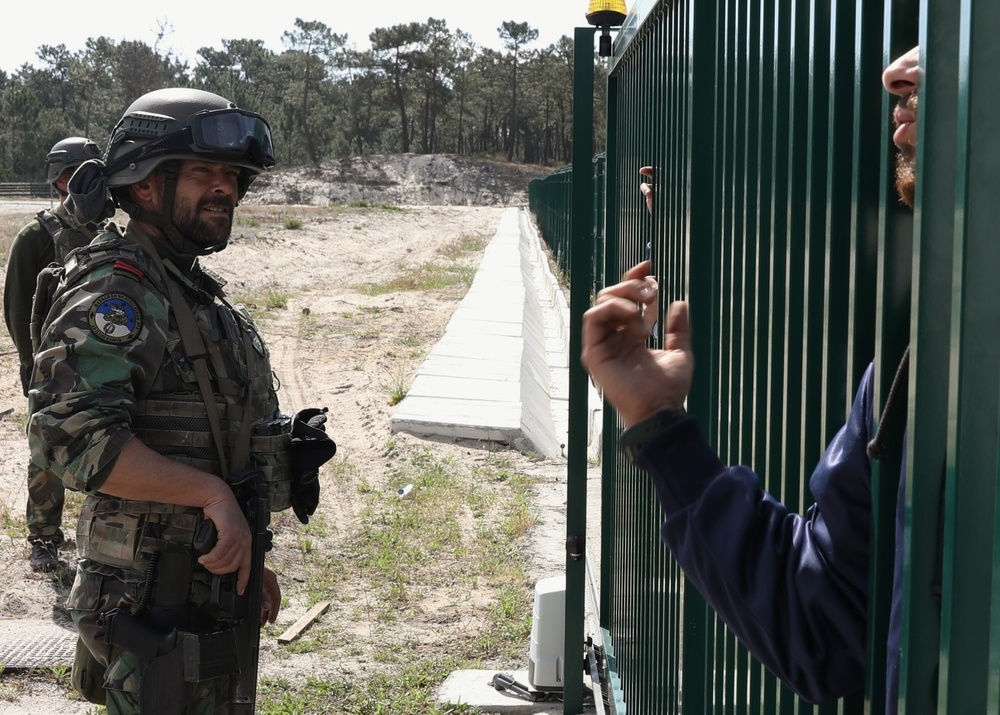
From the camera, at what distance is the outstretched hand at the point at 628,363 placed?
4.53ft

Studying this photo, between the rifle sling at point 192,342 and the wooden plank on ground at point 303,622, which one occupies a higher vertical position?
the rifle sling at point 192,342

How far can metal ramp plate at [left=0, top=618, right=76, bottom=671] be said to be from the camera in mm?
4777

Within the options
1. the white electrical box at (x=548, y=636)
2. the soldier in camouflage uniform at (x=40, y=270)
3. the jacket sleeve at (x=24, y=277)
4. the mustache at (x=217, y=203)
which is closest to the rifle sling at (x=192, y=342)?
the mustache at (x=217, y=203)

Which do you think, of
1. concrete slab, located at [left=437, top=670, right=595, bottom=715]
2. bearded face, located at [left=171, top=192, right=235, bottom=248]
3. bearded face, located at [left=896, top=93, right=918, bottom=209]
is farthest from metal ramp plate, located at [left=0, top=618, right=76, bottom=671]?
bearded face, located at [left=896, top=93, right=918, bottom=209]

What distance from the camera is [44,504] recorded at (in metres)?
5.68

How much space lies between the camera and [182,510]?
303cm

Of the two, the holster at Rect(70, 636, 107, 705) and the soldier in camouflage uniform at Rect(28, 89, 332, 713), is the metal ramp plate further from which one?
the soldier in camouflage uniform at Rect(28, 89, 332, 713)

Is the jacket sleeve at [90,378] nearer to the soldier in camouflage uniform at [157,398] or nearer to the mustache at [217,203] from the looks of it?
the soldier in camouflage uniform at [157,398]

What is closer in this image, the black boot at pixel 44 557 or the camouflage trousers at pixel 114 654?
the camouflage trousers at pixel 114 654

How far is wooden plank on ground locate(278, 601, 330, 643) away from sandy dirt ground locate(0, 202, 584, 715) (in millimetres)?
105

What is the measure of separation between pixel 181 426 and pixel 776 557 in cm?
204

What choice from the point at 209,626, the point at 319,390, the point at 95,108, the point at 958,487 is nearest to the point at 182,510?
the point at 209,626

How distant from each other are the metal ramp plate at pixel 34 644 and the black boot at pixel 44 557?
483mm

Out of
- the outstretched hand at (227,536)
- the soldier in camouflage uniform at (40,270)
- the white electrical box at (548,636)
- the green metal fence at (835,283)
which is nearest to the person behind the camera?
the green metal fence at (835,283)
